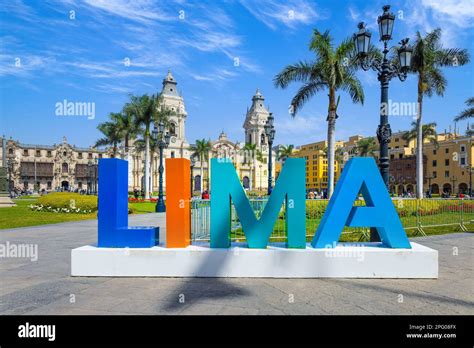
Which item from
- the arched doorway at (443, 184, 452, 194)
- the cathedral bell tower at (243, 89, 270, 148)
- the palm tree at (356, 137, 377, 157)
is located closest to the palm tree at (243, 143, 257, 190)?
the cathedral bell tower at (243, 89, 270, 148)

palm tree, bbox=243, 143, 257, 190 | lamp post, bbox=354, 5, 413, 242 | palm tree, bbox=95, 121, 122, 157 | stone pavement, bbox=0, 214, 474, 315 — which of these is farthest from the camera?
palm tree, bbox=243, 143, 257, 190

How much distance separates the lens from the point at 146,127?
36469 millimetres

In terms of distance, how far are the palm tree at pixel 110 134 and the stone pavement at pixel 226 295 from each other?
3806 centimetres

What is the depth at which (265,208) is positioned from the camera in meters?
6.57

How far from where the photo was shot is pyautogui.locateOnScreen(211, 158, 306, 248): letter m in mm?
6508

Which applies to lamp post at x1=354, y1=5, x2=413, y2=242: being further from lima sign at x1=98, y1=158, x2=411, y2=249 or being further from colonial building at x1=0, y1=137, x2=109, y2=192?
colonial building at x1=0, y1=137, x2=109, y2=192

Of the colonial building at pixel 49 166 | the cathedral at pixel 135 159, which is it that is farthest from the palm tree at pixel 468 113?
the colonial building at pixel 49 166

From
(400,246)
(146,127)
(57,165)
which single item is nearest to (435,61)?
(400,246)

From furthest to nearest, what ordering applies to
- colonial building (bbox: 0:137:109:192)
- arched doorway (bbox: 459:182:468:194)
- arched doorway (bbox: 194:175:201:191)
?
1. arched doorway (bbox: 194:175:201:191)
2. colonial building (bbox: 0:137:109:192)
3. arched doorway (bbox: 459:182:468:194)

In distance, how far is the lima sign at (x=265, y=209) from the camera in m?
6.48

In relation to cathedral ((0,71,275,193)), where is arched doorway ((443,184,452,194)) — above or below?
below

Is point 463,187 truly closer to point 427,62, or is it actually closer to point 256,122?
point 427,62

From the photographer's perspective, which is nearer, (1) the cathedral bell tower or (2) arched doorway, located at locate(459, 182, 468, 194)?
(2) arched doorway, located at locate(459, 182, 468, 194)

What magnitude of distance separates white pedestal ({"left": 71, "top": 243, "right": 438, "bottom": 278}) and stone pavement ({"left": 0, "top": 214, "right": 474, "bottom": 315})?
0.17 metres
